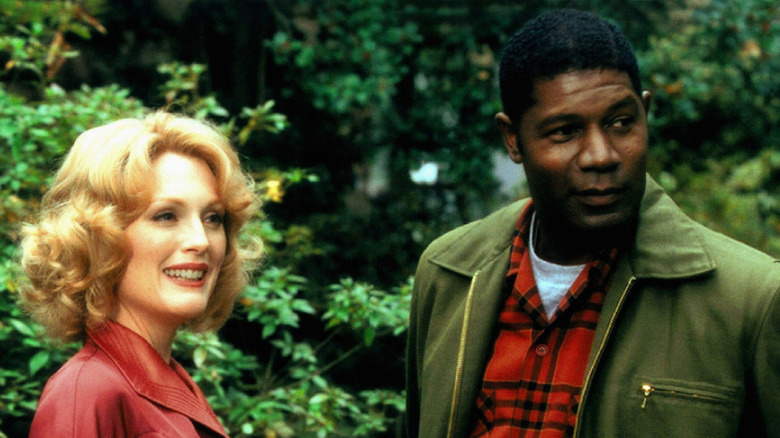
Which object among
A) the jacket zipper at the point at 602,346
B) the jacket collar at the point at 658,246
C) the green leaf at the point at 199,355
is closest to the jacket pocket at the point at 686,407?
the jacket zipper at the point at 602,346

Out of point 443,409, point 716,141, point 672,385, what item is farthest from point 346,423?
point 716,141

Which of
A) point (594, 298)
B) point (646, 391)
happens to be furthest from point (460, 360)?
point (646, 391)

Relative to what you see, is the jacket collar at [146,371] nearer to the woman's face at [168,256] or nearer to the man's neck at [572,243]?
the woman's face at [168,256]

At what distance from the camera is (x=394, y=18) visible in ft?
17.8

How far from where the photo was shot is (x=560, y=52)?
224 centimetres

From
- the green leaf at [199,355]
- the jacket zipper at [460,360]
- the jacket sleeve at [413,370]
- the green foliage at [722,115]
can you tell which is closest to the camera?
the jacket zipper at [460,360]

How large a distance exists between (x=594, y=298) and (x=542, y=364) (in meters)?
0.22

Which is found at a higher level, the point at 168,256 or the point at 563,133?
the point at 563,133

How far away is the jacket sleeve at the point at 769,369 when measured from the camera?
1.91 m

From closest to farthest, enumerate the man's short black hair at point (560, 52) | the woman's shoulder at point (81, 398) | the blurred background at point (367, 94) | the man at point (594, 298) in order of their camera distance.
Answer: the woman's shoulder at point (81, 398) < the man at point (594, 298) < the man's short black hair at point (560, 52) < the blurred background at point (367, 94)

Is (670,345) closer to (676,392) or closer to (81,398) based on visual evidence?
(676,392)

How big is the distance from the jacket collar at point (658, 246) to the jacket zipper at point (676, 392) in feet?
0.89

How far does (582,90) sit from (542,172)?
240 millimetres

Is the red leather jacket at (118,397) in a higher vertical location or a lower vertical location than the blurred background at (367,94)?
lower
